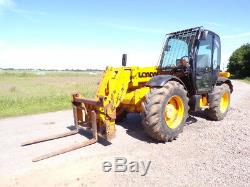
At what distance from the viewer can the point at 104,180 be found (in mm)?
4410

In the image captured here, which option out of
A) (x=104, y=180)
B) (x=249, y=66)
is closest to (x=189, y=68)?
(x=104, y=180)

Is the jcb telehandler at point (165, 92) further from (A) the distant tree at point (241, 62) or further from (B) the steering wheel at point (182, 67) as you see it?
(A) the distant tree at point (241, 62)

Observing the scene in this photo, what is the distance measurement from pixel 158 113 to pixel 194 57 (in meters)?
2.30

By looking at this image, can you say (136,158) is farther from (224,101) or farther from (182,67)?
(224,101)

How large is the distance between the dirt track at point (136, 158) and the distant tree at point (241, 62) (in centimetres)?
5143

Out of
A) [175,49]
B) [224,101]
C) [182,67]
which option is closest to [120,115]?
[182,67]

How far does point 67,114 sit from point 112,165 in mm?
5038

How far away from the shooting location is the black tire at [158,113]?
19.3 ft

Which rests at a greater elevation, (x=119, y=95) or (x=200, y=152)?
(x=119, y=95)

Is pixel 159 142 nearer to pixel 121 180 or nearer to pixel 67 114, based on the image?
pixel 121 180

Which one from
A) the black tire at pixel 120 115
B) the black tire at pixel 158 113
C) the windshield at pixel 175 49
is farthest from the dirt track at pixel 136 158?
the windshield at pixel 175 49

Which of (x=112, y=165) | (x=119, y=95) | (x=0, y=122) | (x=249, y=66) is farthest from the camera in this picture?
(x=249, y=66)

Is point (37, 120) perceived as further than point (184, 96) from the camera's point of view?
Yes

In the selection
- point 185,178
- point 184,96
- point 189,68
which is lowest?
point 185,178
